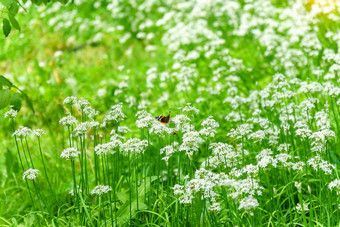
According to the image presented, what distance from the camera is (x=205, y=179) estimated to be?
2.42 meters

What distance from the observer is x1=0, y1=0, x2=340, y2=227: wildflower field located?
2.70m

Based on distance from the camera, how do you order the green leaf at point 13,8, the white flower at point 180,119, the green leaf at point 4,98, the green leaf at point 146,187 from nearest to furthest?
the green leaf at point 4,98
the green leaf at point 13,8
the white flower at point 180,119
the green leaf at point 146,187

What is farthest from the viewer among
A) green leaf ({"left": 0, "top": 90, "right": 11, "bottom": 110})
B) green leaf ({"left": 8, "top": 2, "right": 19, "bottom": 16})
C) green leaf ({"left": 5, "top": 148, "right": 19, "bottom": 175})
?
green leaf ({"left": 5, "top": 148, "right": 19, "bottom": 175})

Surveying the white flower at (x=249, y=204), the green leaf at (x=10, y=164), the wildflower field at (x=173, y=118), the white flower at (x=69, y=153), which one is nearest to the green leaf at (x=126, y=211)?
the wildflower field at (x=173, y=118)

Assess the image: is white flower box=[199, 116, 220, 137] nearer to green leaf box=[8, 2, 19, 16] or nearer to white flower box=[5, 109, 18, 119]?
white flower box=[5, 109, 18, 119]

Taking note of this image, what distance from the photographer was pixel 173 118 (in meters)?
2.90

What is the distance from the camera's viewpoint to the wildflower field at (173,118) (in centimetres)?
270

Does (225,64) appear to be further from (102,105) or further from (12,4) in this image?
(12,4)

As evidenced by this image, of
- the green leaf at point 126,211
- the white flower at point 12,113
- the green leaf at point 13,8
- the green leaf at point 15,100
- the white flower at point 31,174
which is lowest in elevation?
the green leaf at point 126,211

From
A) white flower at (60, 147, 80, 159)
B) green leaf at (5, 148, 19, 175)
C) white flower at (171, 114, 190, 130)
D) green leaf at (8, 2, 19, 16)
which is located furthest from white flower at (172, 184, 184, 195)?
green leaf at (5, 148, 19, 175)

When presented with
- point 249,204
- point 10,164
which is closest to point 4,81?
point 249,204

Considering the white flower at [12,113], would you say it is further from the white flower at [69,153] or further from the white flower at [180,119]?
the white flower at [180,119]

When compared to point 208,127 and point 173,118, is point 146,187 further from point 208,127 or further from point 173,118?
point 208,127

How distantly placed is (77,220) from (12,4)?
1.62 meters
